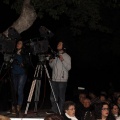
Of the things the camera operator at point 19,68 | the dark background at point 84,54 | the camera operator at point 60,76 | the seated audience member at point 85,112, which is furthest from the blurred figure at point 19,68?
the dark background at point 84,54

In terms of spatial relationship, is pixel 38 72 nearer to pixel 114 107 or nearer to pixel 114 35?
pixel 114 107

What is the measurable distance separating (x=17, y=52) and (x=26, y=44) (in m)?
0.28

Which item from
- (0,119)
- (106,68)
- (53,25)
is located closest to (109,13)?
(53,25)

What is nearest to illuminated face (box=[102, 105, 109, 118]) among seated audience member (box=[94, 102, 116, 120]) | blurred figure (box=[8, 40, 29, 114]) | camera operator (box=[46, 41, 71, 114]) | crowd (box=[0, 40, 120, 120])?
seated audience member (box=[94, 102, 116, 120])

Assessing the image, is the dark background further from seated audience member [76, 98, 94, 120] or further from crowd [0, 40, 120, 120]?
seated audience member [76, 98, 94, 120]

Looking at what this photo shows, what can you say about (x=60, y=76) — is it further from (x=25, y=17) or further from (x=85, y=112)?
(x=25, y=17)

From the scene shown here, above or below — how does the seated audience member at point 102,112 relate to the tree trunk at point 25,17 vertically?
below

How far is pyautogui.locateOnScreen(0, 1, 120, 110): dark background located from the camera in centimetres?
1709

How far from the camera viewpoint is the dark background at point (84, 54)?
1709 centimetres

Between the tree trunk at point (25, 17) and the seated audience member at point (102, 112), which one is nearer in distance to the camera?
the seated audience member at point (102, 112)

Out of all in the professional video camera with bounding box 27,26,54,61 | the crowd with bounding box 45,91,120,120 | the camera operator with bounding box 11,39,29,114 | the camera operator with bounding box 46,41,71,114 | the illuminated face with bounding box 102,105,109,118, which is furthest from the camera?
the camera operator with bounding box 46,41,71,114

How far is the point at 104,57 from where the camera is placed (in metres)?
21.2

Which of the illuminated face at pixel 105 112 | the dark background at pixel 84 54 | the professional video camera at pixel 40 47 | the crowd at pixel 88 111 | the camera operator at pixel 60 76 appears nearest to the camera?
the crowd at pixel 88 111

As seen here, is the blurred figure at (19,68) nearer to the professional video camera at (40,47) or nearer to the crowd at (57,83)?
the crowd at (57,83)
